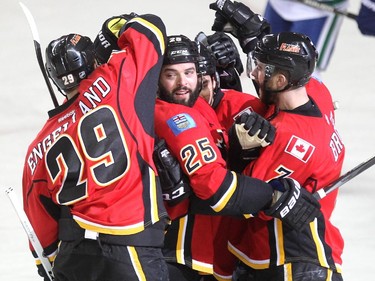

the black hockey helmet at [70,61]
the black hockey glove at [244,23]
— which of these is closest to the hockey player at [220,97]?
the black hockey glove at [244,23]

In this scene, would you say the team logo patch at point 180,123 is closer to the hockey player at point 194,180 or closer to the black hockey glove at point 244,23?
the hockey player at point 194,180

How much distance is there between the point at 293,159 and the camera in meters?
4.08

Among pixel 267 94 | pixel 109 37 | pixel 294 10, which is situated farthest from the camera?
pixel 294 10

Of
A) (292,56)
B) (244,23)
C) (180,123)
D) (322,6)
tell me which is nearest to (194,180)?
(180,123)

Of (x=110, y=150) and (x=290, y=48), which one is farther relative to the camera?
(x=290, y=48)

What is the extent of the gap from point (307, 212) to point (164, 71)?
757 mm

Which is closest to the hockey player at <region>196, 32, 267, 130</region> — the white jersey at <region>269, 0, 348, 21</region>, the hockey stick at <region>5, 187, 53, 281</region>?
the hockey stick at <region>5, 187, 53, 281</region>

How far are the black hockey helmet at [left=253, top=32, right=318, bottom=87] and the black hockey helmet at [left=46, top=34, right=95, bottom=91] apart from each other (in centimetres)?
65

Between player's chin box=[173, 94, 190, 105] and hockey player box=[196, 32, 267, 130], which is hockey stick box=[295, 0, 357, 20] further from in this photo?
player's chin box=[173, 94, 190, 105]

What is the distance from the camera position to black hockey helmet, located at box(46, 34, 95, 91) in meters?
4.10

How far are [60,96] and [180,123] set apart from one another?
3516 millimetres

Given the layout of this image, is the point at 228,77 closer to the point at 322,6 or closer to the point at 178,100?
the point at 178,100

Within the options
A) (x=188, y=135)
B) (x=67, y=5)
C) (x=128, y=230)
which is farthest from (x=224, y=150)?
(x=67, y=5)

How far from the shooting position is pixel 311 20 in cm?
686
